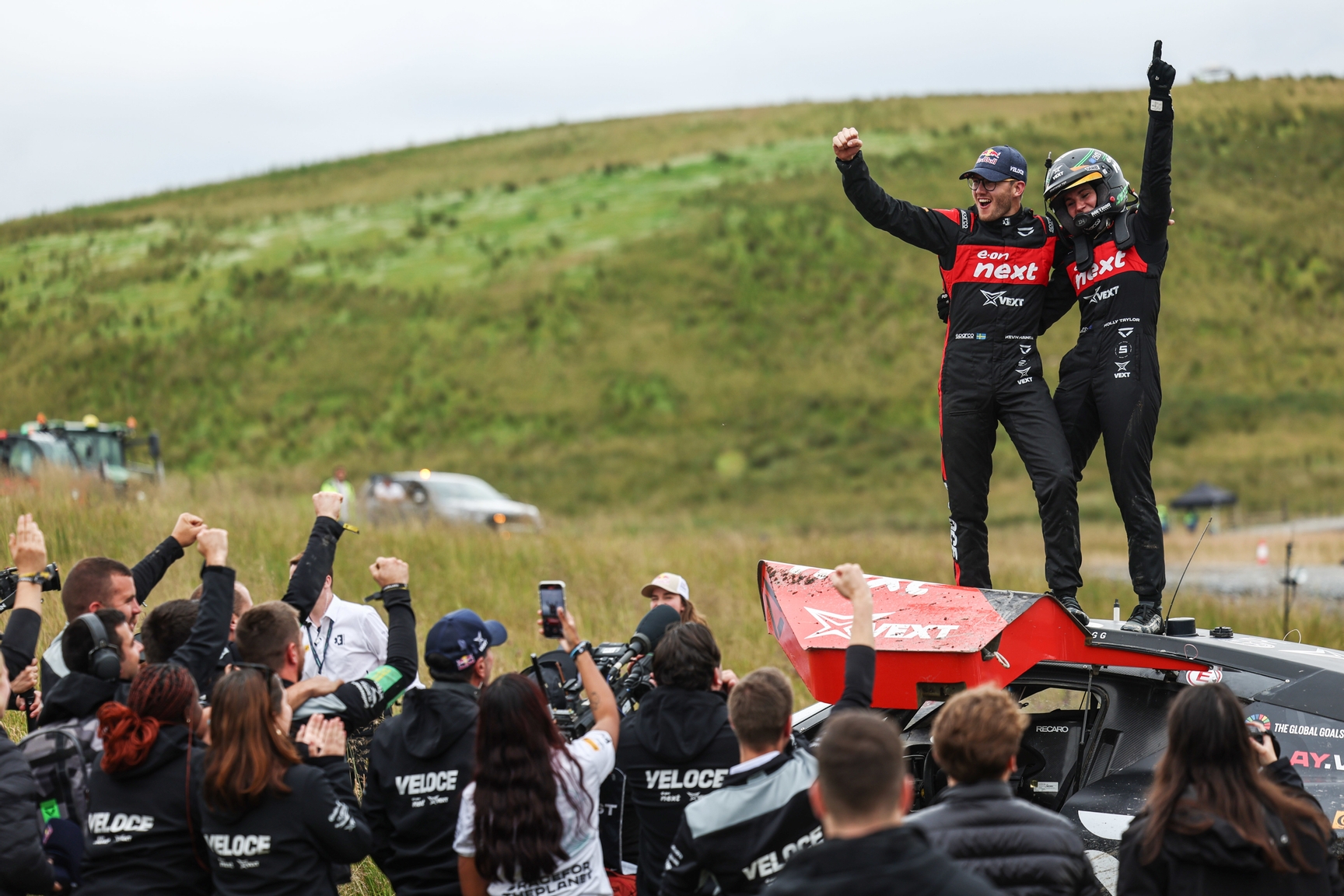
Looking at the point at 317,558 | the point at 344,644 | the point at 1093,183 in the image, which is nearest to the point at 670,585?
the point at 317,558

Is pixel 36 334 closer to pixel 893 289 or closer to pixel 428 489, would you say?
pixel 428 489

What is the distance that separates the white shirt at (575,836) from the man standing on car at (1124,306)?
3.35m

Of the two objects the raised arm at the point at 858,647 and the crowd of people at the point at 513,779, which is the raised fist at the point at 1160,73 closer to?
the crowd of people at the point at 513,779

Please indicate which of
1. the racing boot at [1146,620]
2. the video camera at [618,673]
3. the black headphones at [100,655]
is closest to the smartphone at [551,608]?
the video camera at [618,673]

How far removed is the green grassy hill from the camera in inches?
1527

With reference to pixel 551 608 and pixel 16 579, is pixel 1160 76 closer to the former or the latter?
pixel 551 608

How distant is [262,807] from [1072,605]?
3.78m

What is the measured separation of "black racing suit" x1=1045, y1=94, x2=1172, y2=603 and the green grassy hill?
81.4 ft

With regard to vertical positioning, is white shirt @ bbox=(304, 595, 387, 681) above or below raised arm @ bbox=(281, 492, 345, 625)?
below

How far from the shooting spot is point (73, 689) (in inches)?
171

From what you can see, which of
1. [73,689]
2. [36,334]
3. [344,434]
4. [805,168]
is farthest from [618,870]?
[805,168]

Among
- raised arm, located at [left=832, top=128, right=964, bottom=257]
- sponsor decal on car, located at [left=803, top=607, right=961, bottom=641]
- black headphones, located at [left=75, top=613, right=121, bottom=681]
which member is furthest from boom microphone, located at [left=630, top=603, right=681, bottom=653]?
raised arm, located at [left=832, top=128, right=964, bottom=257]

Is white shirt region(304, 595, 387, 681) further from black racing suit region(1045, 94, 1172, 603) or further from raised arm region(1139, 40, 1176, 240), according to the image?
raised arm region(1139, 40, 1176, 240)

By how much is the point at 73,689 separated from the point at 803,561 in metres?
12.7
